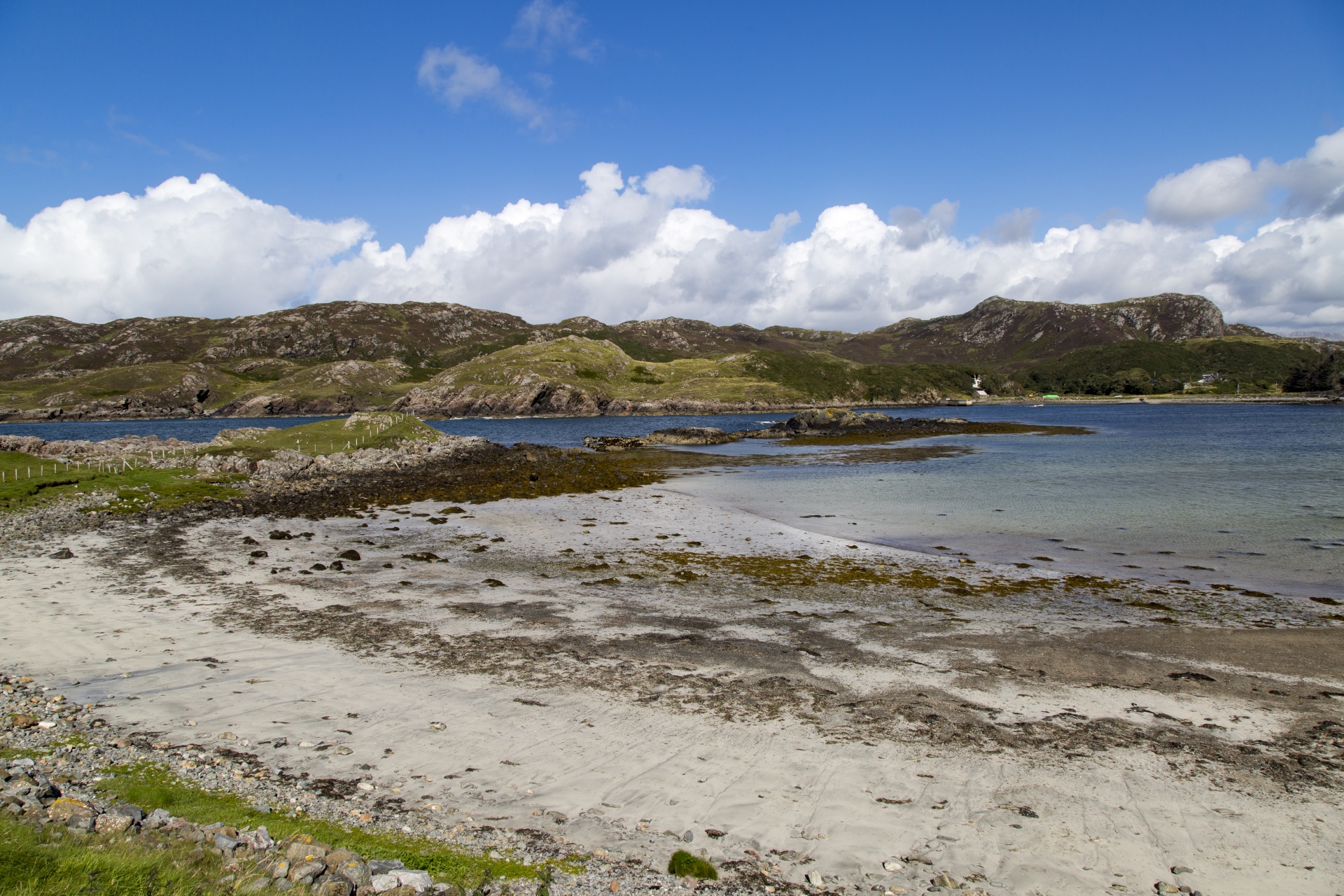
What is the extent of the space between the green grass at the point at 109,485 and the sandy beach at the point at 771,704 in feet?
44.5

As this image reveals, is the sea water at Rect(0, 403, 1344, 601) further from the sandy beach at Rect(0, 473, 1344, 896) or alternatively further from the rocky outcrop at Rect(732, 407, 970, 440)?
the rocky outcrop at Rect(732, 407, 970, 440)

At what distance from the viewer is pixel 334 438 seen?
60.8 m

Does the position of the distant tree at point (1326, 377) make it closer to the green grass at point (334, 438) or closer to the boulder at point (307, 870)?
the green grass at point (334, 438)

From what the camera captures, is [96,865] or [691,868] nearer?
[96,865]

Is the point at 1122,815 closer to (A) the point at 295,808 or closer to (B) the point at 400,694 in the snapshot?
(A) the point at 295,808

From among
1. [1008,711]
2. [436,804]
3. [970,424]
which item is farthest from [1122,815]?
[970,424]

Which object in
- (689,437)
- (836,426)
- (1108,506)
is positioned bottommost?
(1108,506)

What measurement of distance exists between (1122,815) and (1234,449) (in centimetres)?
7986

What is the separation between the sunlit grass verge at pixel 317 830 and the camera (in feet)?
22.2

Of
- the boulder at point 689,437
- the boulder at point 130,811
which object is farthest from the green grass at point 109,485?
the boulder at point 689,437

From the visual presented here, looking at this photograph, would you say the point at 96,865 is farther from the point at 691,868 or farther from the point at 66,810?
the point at 691,868

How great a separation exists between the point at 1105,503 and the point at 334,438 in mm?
60825

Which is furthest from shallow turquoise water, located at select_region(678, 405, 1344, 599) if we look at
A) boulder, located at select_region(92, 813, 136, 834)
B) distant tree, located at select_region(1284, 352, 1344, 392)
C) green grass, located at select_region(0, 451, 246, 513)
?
distant tree, located at select_region(1284, 352, 1344, 392)

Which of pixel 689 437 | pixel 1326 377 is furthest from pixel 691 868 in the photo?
pixel 1326 377
